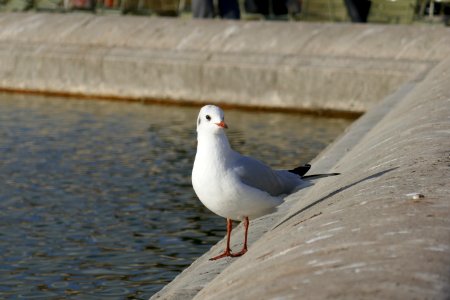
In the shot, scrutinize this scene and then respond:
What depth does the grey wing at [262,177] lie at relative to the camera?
6.30m

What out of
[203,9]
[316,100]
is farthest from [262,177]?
[203,9]

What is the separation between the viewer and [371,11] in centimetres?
2044

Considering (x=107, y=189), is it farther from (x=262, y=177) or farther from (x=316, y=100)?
(x=316, y=100)

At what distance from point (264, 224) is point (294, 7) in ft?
49.2

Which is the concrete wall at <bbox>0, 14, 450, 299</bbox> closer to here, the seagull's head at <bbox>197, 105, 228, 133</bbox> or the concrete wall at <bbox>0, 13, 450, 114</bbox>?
the concrete wall at <bbox>0, 13, 450, 114</bbox>

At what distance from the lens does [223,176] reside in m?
6.18

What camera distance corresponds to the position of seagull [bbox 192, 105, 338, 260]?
6.16 meters

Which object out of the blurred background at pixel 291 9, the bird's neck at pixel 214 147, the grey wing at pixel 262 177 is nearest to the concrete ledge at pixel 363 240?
the grey wing at pixel 262 177

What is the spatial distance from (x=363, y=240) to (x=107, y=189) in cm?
709

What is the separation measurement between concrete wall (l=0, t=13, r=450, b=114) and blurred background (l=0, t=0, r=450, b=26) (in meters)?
2.11

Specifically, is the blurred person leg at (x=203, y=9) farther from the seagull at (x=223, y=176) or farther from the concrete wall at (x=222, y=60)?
the seagull at (x=223, y=176)

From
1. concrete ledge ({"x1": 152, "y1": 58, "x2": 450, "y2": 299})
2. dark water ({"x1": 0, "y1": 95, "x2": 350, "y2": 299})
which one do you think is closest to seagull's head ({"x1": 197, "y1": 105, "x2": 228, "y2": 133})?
concrete ledge ({"x1": 152, "y1": 58, "x2": 450, "y2": 299})

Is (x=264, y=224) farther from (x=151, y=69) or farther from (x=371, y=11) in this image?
(x=371, y=11)

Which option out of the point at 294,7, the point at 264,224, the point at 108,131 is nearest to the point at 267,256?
the point at 264,224
